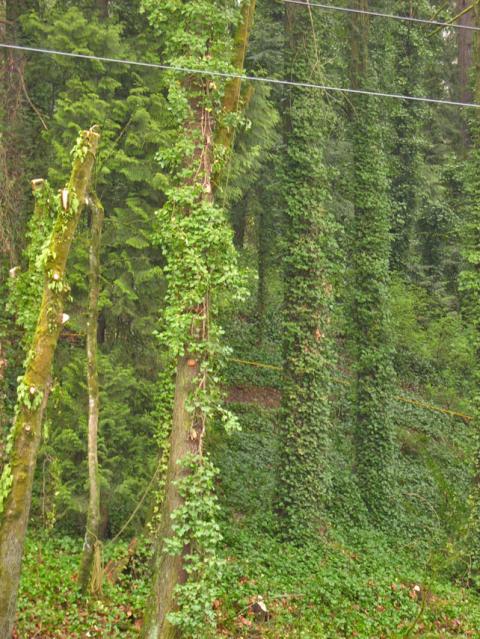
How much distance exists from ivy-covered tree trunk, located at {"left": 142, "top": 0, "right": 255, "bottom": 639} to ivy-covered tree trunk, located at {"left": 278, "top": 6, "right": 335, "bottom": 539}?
174 inches

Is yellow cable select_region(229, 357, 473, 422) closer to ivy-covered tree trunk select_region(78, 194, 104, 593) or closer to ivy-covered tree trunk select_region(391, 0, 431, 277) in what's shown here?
ivy-covered tree trunk select_region(391, 0, 431, 277)

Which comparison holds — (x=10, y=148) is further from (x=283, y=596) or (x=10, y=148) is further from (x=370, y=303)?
(x=370, y=303)

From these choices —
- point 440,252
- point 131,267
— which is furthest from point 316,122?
point 440,252

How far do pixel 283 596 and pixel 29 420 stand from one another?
4960 millimetres

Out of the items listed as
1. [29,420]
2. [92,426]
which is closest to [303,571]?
[92,426]

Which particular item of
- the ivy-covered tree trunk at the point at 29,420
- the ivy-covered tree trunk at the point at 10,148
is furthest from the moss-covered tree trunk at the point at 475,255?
the ivy-covered tree trunk at the point at 29,420

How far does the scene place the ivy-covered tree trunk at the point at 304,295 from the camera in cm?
1260

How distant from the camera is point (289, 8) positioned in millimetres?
12891

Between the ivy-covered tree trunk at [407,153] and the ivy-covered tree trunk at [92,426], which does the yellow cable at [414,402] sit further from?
the ivy-covered tree trunk at [92,426]

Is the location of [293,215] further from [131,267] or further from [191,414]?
[191,414]

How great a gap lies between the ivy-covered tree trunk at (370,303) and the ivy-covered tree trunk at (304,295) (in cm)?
235

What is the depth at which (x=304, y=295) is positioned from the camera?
1277 cm

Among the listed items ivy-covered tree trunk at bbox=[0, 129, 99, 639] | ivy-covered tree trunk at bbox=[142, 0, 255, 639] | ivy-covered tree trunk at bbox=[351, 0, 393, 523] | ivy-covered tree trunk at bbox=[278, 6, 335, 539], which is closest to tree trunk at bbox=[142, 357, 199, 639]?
ivy-covered tree trunk at bbox=[142, 0, 255, 639]

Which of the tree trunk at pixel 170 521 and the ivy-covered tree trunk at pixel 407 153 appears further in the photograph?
A: the ivy-covered tree trunk at pixel 407 153
